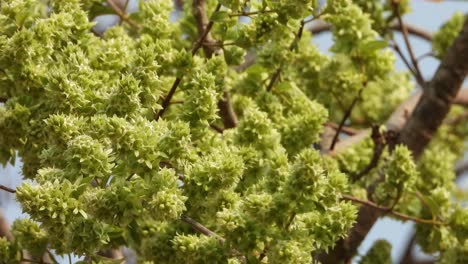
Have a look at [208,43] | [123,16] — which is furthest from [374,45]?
[123,16]

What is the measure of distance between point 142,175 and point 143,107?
246 mm

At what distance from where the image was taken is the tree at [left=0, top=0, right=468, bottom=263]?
247 cm

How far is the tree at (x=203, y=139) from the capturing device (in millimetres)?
2471

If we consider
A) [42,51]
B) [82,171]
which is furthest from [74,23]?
[82,171]

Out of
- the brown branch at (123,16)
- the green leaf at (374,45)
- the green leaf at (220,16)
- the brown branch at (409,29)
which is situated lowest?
the green leaf at (220,16)

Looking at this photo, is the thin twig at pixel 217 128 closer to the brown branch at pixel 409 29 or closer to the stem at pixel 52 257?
the stem at pixel 52 257

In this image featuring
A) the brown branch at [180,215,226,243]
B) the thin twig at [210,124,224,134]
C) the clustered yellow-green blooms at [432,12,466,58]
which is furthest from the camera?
the clustered yellow-green blooms at [432,12,466,58]

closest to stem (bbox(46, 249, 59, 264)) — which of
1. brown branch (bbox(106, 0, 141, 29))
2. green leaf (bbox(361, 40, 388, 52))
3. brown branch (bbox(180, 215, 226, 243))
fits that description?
brown branch (bbox(180, 215, 226, 243))

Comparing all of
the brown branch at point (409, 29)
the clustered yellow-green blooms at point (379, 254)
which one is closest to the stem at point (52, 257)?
the clustered yellow-green blooms at point (379, 254)

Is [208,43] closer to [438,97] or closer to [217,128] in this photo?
[217,128]

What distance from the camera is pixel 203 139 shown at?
9.66ft

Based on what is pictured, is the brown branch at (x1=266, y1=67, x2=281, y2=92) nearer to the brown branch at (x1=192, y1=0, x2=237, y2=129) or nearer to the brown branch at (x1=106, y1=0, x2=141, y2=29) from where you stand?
the brown branch at (x1=192, y1=0, x2=237, y2=129)

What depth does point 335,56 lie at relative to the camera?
408cm

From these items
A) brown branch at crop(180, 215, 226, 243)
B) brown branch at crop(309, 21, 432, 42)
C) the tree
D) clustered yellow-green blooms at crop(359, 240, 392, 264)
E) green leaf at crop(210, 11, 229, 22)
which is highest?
brown branch at crop(309, 21, 432, 42)
